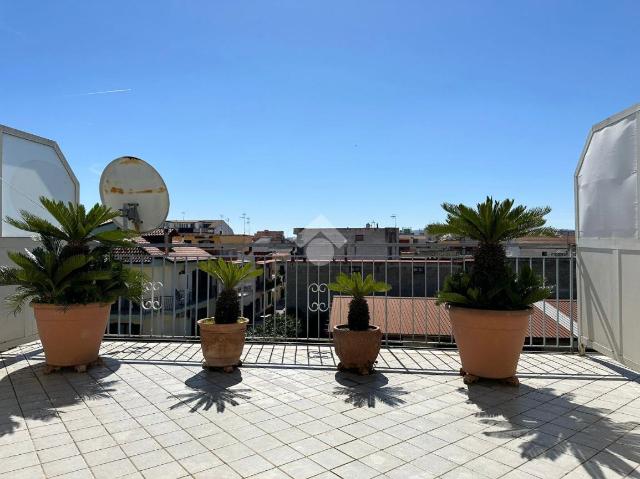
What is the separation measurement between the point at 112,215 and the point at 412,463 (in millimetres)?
4036

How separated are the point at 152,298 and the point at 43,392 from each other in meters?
2.00

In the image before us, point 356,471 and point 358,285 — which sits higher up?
point 358,285

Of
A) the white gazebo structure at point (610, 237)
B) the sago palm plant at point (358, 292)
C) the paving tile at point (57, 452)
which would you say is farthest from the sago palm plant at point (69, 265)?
the white gazebo structure at point (610, 237)

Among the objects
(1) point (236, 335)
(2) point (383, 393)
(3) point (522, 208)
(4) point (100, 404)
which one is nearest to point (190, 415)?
(4) point (100, 404)

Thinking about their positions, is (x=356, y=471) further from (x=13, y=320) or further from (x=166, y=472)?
(x=13, y=320)

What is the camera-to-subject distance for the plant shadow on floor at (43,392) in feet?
10.8

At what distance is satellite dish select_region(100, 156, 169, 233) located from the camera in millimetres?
6207

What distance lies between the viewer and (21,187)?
5473 millimetres

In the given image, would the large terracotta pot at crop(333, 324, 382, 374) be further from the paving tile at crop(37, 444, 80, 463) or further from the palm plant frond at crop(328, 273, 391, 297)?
the paving tile at crop(37, 444, 80, 463)

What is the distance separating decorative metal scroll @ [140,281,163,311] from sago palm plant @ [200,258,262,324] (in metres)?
1.30

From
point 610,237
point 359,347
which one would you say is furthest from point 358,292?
point 610,237

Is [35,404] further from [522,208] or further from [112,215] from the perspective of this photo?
[522,208]

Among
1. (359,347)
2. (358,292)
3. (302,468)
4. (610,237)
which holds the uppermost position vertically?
(610,237)

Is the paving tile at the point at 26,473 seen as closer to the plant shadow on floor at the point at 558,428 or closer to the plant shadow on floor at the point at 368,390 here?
the plant shadow on floor at the point at 368,390
